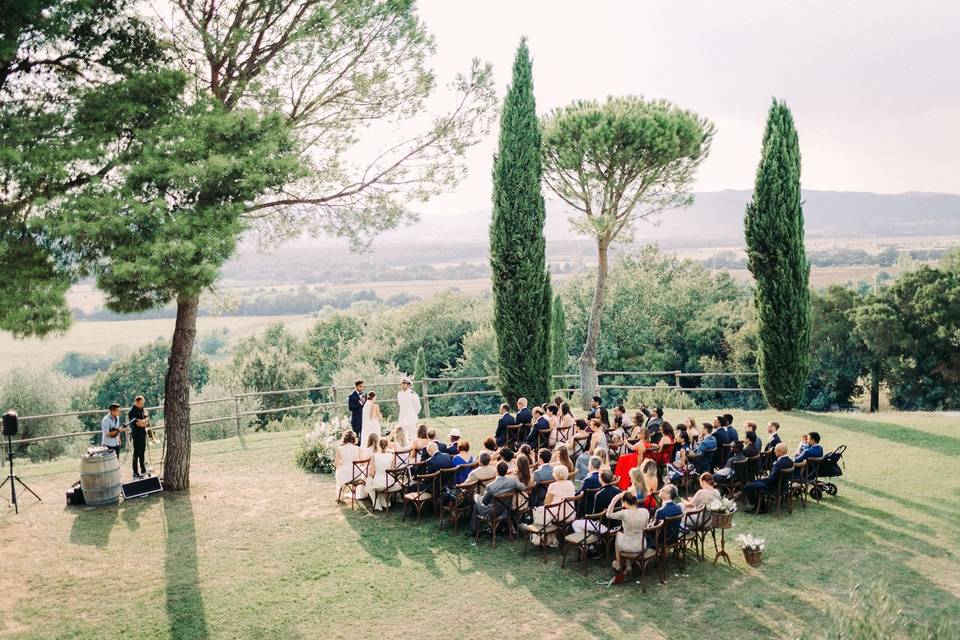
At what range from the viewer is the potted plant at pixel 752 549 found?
8195mm

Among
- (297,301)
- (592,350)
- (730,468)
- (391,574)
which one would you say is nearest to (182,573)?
(391,574)

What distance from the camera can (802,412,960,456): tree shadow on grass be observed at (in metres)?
13.3

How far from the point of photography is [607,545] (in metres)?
8.39

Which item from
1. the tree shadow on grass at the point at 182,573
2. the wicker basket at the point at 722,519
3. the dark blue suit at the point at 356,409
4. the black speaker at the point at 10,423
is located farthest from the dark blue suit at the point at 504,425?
the black speaker at the point at 10,423

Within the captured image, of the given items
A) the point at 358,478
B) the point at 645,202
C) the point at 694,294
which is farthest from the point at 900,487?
the point at 694,294

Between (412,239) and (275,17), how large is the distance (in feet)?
541

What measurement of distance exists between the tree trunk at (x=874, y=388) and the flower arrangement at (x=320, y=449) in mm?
24637

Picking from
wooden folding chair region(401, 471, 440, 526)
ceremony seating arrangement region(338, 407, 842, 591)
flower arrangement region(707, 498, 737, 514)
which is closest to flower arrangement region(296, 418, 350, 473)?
ceremony seating arrangement region(338, 407, 842, 591)

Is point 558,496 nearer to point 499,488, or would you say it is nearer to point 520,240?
point 499,488

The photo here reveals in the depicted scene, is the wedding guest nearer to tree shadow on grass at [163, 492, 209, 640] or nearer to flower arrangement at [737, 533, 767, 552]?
tree shadow on grass at [163, 492, 209, 640]

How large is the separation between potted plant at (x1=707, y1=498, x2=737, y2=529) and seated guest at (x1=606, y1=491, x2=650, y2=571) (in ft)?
3.25

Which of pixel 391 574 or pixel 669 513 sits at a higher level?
pixel 669 513

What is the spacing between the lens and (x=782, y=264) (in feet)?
56.8

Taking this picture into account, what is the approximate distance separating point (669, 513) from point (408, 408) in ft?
23.1
